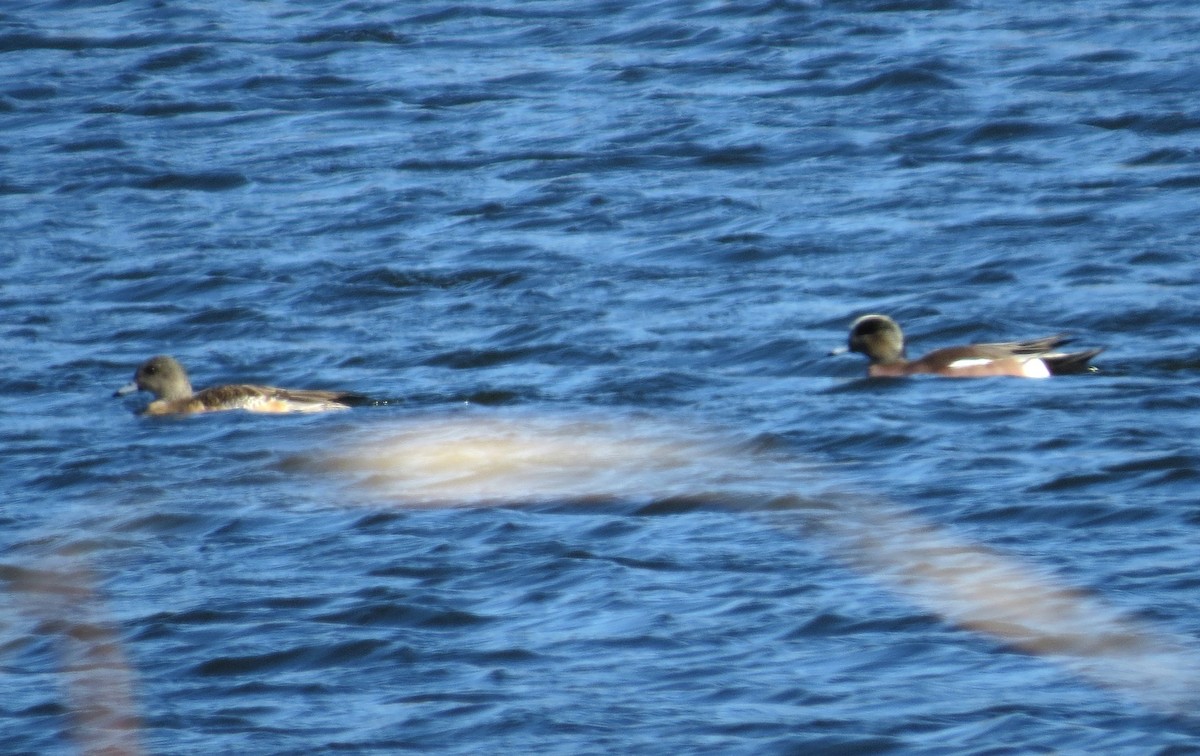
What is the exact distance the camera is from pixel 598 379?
1360 centimetres

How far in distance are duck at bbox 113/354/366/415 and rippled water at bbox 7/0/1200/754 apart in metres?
0.16

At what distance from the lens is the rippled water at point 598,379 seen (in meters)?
8.38

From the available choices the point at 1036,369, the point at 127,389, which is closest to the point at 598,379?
the point at 1036,369

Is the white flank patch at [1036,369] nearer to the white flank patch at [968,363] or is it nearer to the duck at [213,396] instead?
the white flank patch at [968,363]

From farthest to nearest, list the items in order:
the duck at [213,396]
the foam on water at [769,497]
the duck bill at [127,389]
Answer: the duck bill at [127,389] < the duck at [213,396] < the foam on water at [769,497]

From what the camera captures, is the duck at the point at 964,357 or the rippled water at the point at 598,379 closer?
the rippled water at the point at 598,379

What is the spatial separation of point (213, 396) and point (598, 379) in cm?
208

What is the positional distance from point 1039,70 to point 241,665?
12915 mm

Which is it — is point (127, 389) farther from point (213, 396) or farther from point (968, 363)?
point (968, 363)

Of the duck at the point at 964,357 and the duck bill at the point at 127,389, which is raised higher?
the duck bill at the point at 127,389

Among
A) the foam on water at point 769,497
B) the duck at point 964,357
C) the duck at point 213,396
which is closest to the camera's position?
the foam on water at point 769,497

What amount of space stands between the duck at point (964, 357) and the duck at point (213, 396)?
2.73m

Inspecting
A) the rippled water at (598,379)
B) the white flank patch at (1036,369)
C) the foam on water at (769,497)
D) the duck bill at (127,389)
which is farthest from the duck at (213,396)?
the white flank patch at (1036,369)

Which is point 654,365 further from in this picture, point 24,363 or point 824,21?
point 824,21
